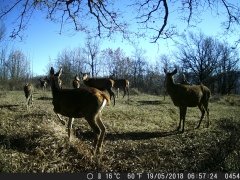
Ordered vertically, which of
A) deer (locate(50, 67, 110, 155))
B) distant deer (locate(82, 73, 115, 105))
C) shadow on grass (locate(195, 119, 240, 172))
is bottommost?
shadow on grass (locate(195, 119, 240, 172))

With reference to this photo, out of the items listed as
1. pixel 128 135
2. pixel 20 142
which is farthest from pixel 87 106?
pixel 128 135

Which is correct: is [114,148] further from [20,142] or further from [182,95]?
[182,95]

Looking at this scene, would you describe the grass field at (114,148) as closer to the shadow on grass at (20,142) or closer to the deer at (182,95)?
the shadow on grass at (20,142)

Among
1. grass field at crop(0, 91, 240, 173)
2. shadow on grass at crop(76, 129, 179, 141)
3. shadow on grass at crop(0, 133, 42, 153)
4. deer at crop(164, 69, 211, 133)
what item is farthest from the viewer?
deer at crop(164, 69, 211, 133)

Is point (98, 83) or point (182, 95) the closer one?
point (182, 95)

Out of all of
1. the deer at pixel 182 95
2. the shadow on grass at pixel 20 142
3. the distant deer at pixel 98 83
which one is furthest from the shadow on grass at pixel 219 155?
the distant deer at pixel 98 83

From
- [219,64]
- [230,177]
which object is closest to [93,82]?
[230,177]

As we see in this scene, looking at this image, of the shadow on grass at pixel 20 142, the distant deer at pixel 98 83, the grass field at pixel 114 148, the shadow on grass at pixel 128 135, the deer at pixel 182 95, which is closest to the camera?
the grass field at pixel 114 148

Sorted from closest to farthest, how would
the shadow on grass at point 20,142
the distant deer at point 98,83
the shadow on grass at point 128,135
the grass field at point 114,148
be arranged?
the grass field at point 114,148
the shadow on grass at point 20,142
the shadow on grass at point 128,135
the distant deer at point 98,83

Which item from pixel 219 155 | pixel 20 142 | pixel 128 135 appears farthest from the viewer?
pixel 128 135

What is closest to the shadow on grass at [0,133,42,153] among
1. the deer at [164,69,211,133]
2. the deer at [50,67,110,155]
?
the deer at [50,67,110,155]

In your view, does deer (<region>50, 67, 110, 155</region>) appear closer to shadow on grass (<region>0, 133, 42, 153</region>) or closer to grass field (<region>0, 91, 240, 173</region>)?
grass field (<region>0, 91, 240, 173</region>)

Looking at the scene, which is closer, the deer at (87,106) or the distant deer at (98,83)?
the deer at (87,106)

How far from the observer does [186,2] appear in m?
12.4
